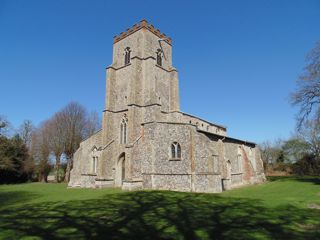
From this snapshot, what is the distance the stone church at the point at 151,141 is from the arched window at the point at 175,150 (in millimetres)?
91

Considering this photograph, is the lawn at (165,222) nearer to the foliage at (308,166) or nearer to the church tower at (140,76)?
the church tower at (140,76)

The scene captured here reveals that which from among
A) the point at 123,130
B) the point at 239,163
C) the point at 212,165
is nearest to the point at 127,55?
the point at 123,130

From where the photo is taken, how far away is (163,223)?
9.07 m

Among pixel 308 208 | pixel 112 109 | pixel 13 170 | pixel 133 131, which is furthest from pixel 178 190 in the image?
pixel 13 170

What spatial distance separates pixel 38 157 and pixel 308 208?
42499 mm

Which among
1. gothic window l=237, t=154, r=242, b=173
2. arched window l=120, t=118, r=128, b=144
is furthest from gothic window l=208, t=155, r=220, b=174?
arched window l=120, t=118, r=128, b=144

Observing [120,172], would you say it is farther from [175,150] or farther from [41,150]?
[41,150]

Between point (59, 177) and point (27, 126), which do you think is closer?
point (59, 177)

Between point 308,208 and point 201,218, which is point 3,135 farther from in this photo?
point 308,208

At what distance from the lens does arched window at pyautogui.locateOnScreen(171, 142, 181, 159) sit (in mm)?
21253

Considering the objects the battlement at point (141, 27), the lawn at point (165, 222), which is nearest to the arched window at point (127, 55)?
the battlement at point (141, 27)

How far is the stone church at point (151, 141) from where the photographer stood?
68.0ft

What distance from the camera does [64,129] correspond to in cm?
4188

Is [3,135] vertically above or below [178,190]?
above
